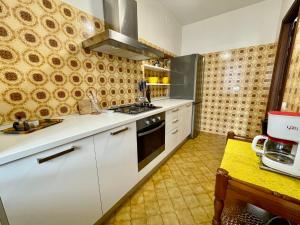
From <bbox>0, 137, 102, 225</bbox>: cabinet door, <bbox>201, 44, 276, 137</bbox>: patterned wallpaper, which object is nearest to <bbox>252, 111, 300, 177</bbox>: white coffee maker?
<bbox>0, 137, 102, 225</bbox>: cabinet door

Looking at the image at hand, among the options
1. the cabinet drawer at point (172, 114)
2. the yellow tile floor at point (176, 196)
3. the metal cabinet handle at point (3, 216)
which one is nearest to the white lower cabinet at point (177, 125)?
the cabinet drawer at point (172, 114)

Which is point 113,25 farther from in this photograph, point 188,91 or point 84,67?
point 188,91

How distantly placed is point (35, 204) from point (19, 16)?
1284mm

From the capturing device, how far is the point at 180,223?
110cm

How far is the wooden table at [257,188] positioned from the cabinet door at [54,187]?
31.2 inches

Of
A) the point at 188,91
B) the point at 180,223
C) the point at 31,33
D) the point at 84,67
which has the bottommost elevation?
the point at 180,223

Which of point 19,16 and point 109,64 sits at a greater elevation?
point 19,16

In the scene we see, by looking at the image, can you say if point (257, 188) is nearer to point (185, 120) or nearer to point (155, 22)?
A: point (185, 120)

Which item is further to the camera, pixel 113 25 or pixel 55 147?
pixel 113 25

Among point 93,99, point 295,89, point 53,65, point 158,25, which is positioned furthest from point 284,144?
point 158,25

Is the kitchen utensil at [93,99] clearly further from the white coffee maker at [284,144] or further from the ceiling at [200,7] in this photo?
the ceiling at [200,7]

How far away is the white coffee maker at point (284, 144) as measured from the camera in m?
0.55

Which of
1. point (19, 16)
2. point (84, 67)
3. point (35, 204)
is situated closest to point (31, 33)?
point (19, 16)

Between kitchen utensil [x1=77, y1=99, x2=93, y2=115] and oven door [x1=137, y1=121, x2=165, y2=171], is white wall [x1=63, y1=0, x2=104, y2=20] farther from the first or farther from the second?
oven door [x1=137, y1=121, x2=165, y2=171]
